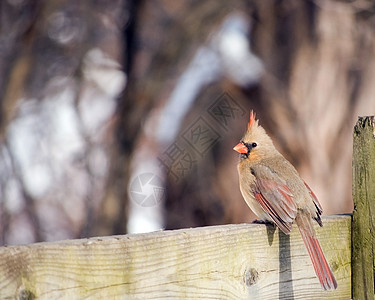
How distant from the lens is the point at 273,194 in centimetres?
309

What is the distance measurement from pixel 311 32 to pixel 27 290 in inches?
217

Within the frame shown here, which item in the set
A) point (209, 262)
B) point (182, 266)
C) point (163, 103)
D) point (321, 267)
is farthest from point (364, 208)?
point (163, 103)

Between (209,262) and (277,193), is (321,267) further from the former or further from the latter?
(277,193)

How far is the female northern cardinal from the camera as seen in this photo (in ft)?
7.70

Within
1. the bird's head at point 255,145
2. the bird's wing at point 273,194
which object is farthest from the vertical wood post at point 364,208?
the bird's head at point 255,145

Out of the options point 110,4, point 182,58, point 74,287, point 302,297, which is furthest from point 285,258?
point 110,4

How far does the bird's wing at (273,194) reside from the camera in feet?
9.18

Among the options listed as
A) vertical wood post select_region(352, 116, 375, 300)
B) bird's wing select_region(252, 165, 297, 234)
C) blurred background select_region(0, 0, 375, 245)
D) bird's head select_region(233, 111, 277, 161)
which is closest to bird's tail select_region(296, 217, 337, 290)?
vertical wood post select_region(352, 116, 375, 300)

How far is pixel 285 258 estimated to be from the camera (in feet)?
7.68

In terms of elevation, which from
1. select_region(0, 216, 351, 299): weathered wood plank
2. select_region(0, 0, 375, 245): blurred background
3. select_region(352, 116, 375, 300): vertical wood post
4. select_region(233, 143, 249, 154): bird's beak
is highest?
select_region(0, 0, 375, 245): blurred background

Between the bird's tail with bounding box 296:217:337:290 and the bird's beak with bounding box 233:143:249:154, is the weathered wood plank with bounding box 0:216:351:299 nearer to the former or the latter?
the bird's tail with bounding box 296:217:337:290

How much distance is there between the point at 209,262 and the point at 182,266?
4.4 inches

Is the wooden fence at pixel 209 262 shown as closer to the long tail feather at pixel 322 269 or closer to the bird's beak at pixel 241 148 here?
the long tail feather at pixel 322 269

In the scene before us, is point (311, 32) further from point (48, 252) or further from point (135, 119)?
point (48, 252)
